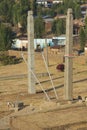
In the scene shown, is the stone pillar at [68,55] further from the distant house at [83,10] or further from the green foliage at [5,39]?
the distant house at [83,10]

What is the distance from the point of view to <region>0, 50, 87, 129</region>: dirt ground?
30.0 meters

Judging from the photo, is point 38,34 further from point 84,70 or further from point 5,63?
point 84,70

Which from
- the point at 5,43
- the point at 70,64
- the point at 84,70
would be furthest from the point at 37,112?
the point at 5,43

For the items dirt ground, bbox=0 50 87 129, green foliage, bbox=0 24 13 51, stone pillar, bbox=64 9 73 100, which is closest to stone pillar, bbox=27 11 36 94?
dirt ground, bbox=0 50 87 129

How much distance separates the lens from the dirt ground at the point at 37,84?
30000mm

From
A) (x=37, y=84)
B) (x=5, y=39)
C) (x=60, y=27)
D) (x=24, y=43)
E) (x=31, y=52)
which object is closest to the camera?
(x=31, y=52)

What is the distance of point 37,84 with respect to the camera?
35.3 meters

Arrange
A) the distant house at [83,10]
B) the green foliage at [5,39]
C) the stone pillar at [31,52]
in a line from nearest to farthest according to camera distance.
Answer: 1. the stone pillar at [31,52]
2. the green foliage at [5,39]
3. the distant house at [83,10]

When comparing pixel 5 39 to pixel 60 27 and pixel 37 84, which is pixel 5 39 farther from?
pixel 37 84

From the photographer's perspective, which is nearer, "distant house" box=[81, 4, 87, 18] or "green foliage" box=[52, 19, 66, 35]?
"green foliage" box=[52, 19, 66, 35]

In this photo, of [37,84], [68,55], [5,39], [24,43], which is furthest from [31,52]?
[24,43]

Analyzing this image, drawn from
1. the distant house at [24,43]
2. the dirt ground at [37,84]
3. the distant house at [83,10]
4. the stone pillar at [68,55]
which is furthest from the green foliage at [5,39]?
the distant house at [83,10]

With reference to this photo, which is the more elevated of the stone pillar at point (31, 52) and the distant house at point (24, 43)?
the stone pillar at point (31, 52)

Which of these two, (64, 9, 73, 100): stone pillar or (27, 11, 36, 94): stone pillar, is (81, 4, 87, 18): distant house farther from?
(64, 9, 73, 100): stone pillar
